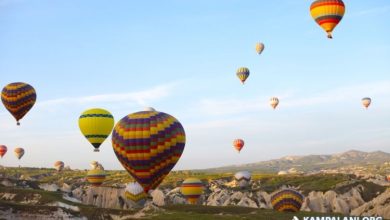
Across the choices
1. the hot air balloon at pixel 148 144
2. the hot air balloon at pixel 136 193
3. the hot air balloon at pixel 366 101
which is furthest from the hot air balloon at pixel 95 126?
the hot air balloon at pixel 366 101

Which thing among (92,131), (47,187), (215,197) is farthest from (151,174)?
(47,187)

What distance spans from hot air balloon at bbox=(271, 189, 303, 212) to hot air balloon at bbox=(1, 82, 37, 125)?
44316 millimetres

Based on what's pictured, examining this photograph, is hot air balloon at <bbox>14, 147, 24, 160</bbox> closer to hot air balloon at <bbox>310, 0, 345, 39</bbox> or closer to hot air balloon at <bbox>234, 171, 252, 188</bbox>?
hot air balloon at <bbox>234, 171, 252, 188</bbox>

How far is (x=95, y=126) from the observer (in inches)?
2591

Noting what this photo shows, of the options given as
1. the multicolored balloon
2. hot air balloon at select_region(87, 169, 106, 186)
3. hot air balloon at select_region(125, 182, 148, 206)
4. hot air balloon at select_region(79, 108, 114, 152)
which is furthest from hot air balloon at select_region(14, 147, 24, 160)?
hot air balloon at select_region(79, 108, 114, 152)

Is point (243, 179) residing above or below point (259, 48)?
below

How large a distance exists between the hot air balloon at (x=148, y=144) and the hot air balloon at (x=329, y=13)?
96.2 ft

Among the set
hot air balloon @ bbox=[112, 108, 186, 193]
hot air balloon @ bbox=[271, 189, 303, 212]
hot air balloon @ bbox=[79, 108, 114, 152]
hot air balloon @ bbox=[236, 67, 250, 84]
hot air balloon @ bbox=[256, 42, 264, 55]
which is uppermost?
hot air balloon @ bbox=[256, 42, 264, 55]

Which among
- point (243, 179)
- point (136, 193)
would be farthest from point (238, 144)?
point (136, 193)

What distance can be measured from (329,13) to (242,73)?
41685 millimetres

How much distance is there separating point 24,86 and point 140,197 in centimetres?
3020

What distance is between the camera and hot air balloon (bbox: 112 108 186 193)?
44.5 metres

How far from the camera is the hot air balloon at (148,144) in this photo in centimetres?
4450

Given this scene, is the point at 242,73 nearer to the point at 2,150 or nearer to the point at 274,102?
the point at 274,102
